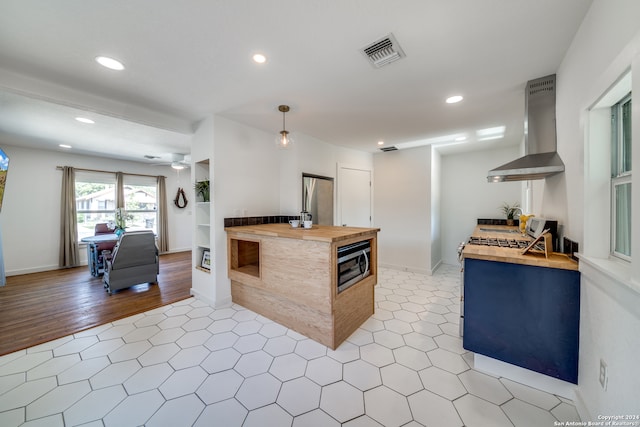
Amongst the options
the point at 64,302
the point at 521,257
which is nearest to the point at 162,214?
the point at 64,302

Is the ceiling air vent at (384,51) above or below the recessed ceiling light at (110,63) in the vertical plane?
below

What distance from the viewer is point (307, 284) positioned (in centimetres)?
210

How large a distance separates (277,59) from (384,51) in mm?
819

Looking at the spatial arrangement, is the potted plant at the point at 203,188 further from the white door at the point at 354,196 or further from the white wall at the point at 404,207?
the white wall at the point at 404,207

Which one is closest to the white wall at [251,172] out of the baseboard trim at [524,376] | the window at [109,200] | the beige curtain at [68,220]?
the baseboard trim at [524,376]

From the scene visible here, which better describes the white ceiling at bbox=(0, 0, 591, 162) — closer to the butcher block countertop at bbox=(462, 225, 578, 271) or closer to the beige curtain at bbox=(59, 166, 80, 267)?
the butcher block countertop at bbox=(462, 225, 578, 271)

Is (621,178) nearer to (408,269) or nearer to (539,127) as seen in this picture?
(539,127)

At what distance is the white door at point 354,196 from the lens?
14.0 ft

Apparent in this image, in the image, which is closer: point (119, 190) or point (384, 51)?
point (384, 51)

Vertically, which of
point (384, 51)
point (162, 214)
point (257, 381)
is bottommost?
point (257, 381)

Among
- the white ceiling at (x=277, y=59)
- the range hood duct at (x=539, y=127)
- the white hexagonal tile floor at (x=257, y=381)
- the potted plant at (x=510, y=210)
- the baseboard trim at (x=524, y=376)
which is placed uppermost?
the white ceiling at (x=277, y=59)

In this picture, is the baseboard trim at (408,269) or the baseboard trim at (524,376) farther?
the baseboard trim at (408,269)

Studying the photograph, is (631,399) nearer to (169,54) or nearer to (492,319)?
(492,319)

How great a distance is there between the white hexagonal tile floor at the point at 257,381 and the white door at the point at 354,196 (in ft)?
7.31
